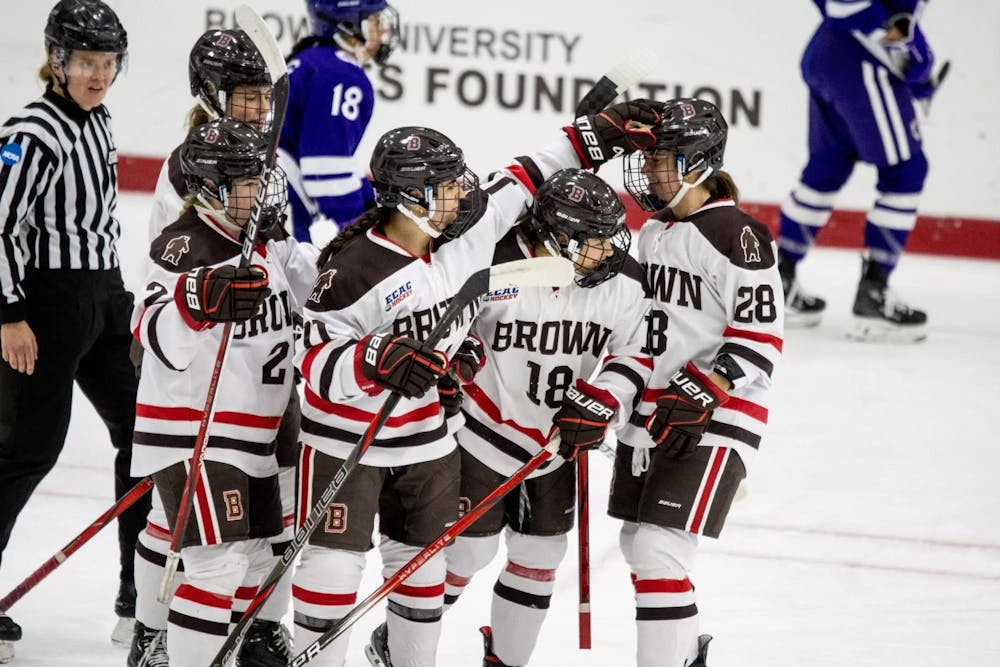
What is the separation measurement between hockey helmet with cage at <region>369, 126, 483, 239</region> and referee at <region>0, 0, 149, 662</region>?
30.9 inches

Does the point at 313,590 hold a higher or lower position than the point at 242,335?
lower

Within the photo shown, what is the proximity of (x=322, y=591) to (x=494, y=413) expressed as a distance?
48 cm

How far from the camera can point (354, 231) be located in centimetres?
248

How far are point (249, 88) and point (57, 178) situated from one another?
429 mm

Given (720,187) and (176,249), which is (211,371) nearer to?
(176,249)

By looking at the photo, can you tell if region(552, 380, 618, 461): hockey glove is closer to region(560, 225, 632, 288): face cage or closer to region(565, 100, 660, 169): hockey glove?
region(560, 225, 632, 288): face cage

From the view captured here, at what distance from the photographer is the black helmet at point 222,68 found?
9.45 feet

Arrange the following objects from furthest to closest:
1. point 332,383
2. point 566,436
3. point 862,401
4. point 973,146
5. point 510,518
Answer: point 973,146
point 862,401
point 510,518
point 566,436
point 332,383

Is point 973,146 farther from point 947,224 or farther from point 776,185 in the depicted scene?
point 776,185

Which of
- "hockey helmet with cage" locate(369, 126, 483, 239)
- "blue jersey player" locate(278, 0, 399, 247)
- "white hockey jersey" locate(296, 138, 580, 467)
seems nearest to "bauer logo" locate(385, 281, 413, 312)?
"white hockey jersey" locate(296, 138, 580, 467)

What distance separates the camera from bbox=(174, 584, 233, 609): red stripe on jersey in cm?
247

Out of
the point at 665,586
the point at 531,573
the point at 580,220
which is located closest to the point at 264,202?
the point at 580,220

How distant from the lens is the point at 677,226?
265 centimetres

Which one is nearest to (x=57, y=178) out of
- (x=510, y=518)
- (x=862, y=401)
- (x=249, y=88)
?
(x=249, y=88)
